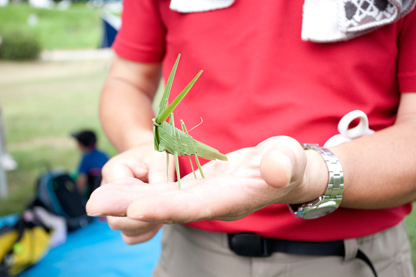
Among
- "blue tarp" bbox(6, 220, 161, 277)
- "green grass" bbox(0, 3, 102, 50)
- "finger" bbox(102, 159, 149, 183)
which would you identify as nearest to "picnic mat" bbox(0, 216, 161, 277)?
"blue tarp" bbox(6, 220, 161, 277)

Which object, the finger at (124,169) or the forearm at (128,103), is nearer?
the finger at (124,169)

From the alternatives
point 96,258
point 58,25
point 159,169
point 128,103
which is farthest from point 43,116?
point 58,25

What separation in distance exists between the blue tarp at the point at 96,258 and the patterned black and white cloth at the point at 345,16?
9.58 feet

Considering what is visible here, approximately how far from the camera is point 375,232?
3.68 ft

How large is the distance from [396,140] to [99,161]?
13.3 ft

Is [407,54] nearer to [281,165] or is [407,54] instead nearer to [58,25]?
[281,165]

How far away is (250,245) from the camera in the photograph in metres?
1.06

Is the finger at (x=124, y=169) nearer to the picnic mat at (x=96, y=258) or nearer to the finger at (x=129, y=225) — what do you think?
the finger at (x=129, y=225)

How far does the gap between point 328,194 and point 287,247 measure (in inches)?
9.6

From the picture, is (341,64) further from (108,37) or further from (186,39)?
(108,37)

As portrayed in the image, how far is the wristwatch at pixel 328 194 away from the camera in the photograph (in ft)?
2.99

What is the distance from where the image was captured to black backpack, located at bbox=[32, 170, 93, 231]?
408 cm

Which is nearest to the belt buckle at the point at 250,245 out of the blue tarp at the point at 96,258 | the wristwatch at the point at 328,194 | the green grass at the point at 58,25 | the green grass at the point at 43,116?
the wristwatch at the point at 328,194

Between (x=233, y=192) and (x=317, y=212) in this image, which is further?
(x=317, y=212)
